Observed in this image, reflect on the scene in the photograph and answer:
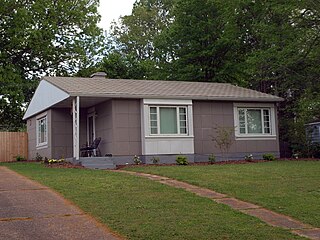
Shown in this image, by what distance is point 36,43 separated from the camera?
109ft

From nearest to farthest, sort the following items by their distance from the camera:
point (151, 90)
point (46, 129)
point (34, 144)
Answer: point (151, 90) < point (46, 129) < point (34, 144)

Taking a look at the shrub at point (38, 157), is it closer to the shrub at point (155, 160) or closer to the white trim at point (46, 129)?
the white trim at point (46, 129)

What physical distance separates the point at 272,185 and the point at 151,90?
9171mm

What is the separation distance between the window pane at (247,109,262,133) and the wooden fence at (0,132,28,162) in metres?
12.1

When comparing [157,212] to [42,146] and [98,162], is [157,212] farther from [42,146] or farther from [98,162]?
[42,146]

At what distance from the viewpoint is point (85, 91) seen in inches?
705

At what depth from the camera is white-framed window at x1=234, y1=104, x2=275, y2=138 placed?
68.1ft

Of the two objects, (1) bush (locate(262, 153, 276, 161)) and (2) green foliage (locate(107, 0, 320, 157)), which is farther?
(2) green foliage (locate(107, 0, 320, 157))

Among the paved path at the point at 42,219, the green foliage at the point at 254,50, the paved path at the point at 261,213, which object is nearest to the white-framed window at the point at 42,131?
the green foliage at the point at 254,50

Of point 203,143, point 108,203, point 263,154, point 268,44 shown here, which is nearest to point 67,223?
point 108,203

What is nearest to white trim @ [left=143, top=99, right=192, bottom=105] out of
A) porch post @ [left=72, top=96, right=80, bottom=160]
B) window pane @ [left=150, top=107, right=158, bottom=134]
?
window pane @ [left=150, top=107, right=158, bottom=134]

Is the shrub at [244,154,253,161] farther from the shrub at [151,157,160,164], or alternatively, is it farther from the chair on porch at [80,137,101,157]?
the chair on porch at [80,137,101,157]

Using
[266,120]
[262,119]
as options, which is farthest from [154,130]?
[266,120]

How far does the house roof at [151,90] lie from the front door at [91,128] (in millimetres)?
1552
